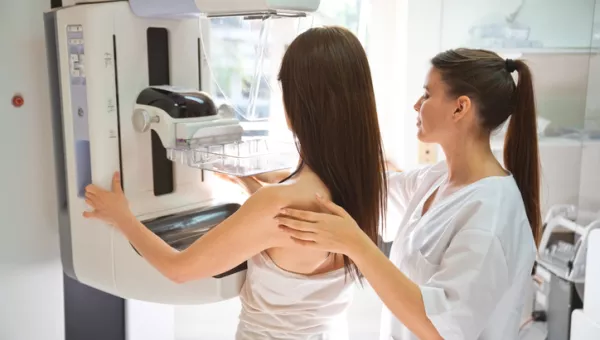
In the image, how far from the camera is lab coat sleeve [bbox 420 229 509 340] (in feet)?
3.67

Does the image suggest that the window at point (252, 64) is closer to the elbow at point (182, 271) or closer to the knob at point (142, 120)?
the knob at point (142, 120)

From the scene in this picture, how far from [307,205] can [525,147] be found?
52 centimetres

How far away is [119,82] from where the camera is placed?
131 centimetres

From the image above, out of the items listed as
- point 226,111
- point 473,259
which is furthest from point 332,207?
point 226,111

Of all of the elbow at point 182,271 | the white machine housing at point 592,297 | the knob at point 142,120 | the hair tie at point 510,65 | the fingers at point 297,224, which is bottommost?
the white machine housing at point 592,297

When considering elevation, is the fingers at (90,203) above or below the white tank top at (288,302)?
above

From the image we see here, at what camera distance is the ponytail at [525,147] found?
1.27 metres

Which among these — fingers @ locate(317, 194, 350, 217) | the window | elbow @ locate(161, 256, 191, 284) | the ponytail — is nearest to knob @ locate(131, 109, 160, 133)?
the window

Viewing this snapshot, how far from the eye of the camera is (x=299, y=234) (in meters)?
1.10

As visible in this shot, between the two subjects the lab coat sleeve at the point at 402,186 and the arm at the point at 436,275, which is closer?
the arm at the point at 436,275

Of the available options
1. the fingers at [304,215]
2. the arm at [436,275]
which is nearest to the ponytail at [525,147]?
the arm at [436,275]

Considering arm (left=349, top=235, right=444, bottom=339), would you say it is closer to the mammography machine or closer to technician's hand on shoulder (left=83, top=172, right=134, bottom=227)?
the mammography machine

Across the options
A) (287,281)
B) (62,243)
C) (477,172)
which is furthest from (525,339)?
(62,243)

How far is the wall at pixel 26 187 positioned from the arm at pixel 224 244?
0.38m
